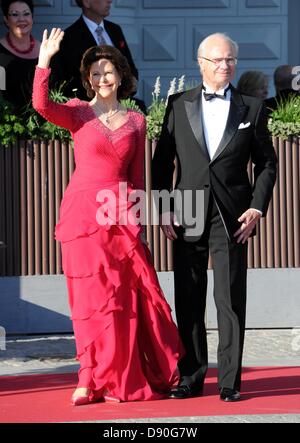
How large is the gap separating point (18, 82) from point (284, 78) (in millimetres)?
2614

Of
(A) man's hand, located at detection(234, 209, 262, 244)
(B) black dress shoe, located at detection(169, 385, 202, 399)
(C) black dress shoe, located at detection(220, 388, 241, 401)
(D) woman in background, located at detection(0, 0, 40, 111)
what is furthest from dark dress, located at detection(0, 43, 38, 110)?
(C) black dress shoe, located at detection(220, 388, 241, 401)

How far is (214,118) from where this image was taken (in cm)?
852

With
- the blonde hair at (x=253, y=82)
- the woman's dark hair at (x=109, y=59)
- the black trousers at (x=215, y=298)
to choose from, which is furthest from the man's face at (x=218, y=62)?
the blonde hair at (x=253, y=82)

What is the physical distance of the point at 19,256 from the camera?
37.6 ft

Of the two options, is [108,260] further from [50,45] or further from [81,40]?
[81,40]

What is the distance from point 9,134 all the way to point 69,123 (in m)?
2.94

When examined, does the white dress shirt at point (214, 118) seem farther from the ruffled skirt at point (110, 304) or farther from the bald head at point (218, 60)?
the ruffled skirt at point (110, 304)

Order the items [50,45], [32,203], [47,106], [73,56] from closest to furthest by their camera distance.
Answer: [50,45]
[47,106]
[32,203]
[73,56]

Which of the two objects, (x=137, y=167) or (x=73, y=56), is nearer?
(x=137, y=167)

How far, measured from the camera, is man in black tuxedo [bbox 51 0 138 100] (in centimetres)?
1186

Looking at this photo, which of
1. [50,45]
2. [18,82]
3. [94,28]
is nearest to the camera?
[50,45]

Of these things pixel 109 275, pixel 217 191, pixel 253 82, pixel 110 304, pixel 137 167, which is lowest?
pixel 110 304

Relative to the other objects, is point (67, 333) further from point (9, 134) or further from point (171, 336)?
point (171, 336)

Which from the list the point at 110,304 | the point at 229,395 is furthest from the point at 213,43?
the point at 229,395
